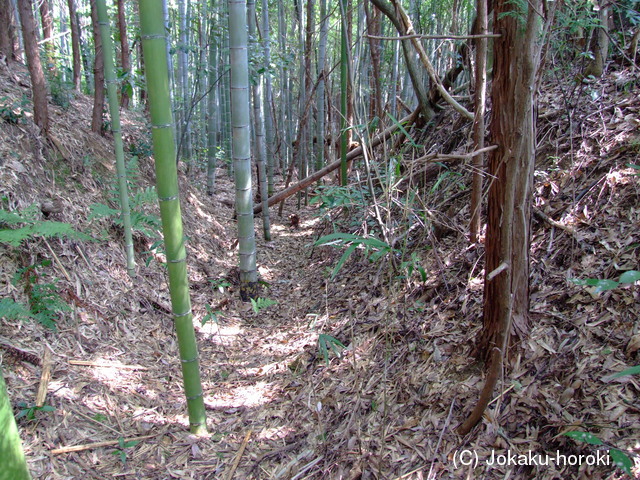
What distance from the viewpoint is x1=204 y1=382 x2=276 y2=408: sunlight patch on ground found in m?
2.60

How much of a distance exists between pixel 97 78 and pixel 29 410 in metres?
3.27

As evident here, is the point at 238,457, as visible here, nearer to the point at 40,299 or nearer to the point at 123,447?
the point at 123,447

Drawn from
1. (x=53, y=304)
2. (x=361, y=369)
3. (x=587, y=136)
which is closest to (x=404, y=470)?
(x=361, y=369)

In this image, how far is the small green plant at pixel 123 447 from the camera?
6.70 ft

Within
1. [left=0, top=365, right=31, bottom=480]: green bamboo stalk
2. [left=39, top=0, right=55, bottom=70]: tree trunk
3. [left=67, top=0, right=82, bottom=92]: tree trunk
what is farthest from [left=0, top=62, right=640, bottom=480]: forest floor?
[left=39, top=0, right=55, bottom=70]: tree trunk

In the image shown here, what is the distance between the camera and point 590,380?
170 cm

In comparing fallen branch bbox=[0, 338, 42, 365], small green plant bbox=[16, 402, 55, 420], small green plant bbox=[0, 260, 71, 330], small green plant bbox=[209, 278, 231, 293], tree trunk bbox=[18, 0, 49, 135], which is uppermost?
tree trunk bbox=[18, 0, 49, 135]

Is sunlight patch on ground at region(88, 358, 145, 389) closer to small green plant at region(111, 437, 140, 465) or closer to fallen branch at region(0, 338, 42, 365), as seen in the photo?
fallen branch at region(0, 338, 42, 365)

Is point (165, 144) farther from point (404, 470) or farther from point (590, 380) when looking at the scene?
point (590, 380)

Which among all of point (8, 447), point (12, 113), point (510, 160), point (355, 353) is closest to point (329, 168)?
point (355, 353)

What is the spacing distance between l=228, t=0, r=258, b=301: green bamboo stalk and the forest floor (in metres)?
0.35

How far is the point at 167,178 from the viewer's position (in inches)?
→ 73.1

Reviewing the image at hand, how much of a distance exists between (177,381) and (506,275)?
2099 millimetres

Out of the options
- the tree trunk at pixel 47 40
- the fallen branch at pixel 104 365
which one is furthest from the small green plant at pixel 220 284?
the tree trunk at pixel 47 40
